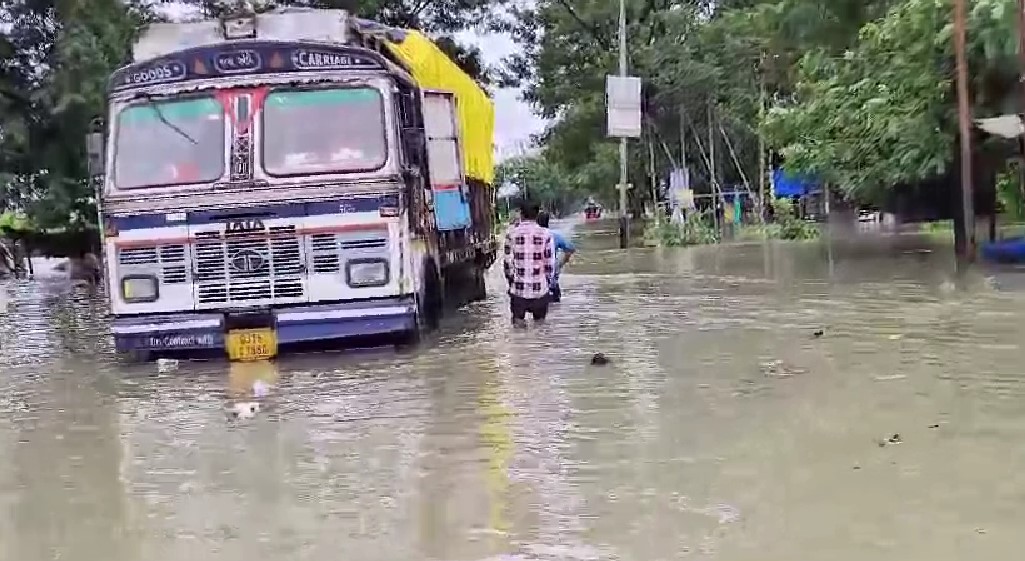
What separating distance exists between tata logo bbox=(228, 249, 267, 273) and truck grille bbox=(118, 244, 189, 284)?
45cm

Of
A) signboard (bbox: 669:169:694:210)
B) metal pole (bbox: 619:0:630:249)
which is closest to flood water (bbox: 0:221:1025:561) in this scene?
metal pole (bbox: 619:0:630:249)

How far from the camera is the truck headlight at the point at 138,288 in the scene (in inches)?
463

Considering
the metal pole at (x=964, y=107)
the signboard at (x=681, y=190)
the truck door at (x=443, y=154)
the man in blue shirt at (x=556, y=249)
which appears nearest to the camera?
the truck door at (x=443, y=154)

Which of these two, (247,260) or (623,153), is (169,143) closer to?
(247,260)

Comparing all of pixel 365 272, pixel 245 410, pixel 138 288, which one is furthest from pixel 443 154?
pixel 245 410

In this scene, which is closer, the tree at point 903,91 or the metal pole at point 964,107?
the metal pole at point 964,107

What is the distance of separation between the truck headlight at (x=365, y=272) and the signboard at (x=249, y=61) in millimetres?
1740

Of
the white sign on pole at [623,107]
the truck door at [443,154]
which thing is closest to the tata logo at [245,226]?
the truck door at [443,154]

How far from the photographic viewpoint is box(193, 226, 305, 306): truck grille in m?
11.5

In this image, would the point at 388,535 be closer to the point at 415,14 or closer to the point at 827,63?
the point at 827,63

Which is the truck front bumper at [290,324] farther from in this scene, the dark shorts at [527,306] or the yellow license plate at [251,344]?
the dark shorts at [527,306]

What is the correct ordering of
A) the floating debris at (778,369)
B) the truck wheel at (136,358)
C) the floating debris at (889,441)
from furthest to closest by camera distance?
the truck wheel at (136,358)
the floating debris at (778,369)
the floating debris at (889,441)

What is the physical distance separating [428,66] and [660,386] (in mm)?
6477

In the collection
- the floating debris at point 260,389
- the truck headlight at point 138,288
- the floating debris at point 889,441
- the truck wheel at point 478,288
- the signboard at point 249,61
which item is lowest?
the floating debris at point 889,441
